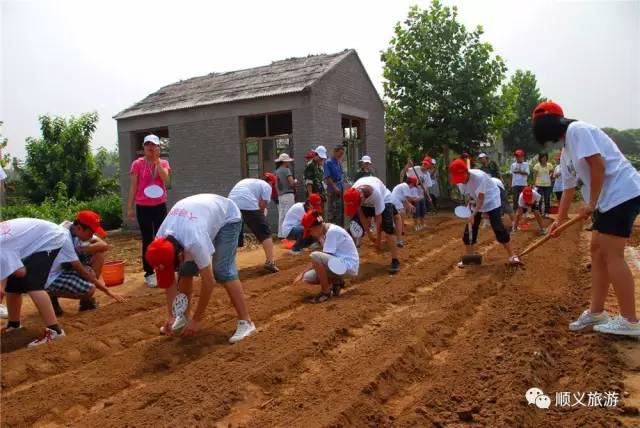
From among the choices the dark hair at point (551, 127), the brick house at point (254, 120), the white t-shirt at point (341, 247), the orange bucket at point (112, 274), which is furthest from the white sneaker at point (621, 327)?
the brick house at point (254, 120)

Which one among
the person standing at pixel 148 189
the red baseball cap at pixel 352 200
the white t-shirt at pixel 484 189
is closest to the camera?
the red baseball cap at pixel 352 200

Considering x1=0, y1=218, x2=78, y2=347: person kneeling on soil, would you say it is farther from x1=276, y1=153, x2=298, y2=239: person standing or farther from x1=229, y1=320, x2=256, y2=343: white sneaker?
x1=276, y1=153, x2=298, y2=239: person standing

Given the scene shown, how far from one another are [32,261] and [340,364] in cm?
279

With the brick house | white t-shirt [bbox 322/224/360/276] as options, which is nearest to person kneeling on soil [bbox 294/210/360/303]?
white t-shirt [bbox 322/224/360/276]

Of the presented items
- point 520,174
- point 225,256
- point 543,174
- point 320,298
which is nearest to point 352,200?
point 320,298

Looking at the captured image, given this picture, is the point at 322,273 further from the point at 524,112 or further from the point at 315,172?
the point at 524,112

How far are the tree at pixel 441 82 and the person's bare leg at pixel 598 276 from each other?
12.2m

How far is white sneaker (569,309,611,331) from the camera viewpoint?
12.4 ft

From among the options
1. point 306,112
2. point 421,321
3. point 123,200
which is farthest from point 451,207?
point 421,321

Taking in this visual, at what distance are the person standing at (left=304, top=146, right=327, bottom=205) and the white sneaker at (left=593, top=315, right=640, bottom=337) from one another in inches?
222

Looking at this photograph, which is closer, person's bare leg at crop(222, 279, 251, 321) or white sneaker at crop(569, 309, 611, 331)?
white sneaker at crop(569, 309, 611, 331)

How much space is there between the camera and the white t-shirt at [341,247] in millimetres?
5059

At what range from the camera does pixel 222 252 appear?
4.02 meters

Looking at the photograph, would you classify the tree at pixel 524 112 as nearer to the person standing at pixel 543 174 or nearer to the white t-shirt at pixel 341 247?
the person standing at pixel 543 174
